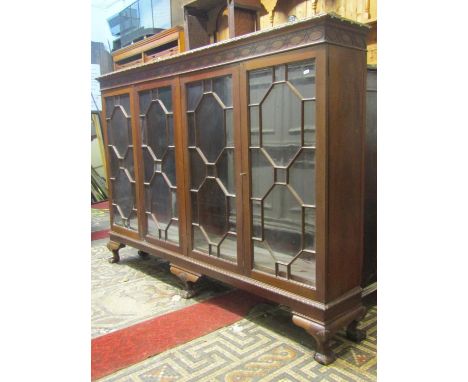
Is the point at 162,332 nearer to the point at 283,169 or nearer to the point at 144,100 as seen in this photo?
the point at 283,169

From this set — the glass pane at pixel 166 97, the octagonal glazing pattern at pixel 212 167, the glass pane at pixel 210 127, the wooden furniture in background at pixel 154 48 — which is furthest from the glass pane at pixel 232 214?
the wooden furniture in background at pixel 154 48

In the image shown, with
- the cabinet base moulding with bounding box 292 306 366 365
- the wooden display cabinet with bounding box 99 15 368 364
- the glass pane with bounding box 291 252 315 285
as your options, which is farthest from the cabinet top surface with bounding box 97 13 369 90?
the cabinet base moulding with bounding box 292 306 366 365

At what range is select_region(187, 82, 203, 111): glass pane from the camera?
2055mm

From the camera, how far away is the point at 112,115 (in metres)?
2.78

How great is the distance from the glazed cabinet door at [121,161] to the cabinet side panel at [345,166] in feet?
4.75

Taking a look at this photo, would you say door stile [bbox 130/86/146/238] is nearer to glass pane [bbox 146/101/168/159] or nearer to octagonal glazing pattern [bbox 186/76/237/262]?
glass pane [bbox 146/101/168/159]

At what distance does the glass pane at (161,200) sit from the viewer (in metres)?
2.41

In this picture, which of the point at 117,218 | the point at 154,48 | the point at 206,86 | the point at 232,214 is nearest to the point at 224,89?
the point at 206,86

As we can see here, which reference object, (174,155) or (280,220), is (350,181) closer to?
(280,220)

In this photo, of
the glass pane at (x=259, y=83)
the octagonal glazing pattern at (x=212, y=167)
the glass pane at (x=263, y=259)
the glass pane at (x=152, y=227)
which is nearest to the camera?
the glass pane at (x=259, y=83)

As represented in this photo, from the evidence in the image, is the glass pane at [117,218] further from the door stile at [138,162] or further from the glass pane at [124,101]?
the glass pane at [124,101]

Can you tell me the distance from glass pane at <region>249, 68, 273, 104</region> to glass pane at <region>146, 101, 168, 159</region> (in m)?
0.72
